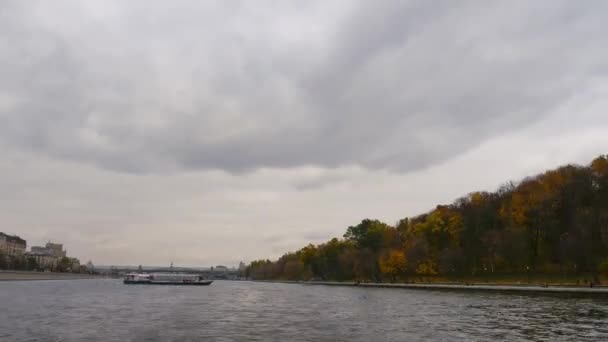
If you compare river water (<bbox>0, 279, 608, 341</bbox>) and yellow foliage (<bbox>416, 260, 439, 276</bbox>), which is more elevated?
yellow foliage (<bbox>416, 260, 439, 276</bbox>)

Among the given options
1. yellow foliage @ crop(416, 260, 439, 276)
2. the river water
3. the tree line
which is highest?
the tree line

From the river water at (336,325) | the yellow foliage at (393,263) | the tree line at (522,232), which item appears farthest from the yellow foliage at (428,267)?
the river water at (336,325)

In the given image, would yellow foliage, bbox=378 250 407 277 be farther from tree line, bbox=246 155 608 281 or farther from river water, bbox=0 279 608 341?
river water, bbox=0 279 608 341

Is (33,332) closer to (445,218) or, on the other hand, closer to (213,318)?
(213,318)

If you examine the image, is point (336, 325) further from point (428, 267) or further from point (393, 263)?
point (393, 263)

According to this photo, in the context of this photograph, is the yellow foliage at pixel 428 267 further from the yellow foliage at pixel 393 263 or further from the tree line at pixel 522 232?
the yellow foliage at pixel 393 263

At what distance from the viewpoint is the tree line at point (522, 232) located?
11700 cm

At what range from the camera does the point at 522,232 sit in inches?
5167

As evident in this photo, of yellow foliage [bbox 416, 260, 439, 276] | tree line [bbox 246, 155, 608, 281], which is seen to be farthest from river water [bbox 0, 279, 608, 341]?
yellow foliage [bbox 416, 260, 439, 276]

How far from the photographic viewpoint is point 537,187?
134375mm

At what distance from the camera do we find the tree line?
117000 mm

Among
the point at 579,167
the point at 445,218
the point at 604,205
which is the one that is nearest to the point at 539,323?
the point at 604,205

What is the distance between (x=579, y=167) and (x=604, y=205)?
43.6ft

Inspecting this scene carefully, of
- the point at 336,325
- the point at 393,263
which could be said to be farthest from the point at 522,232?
the point at 336,325
